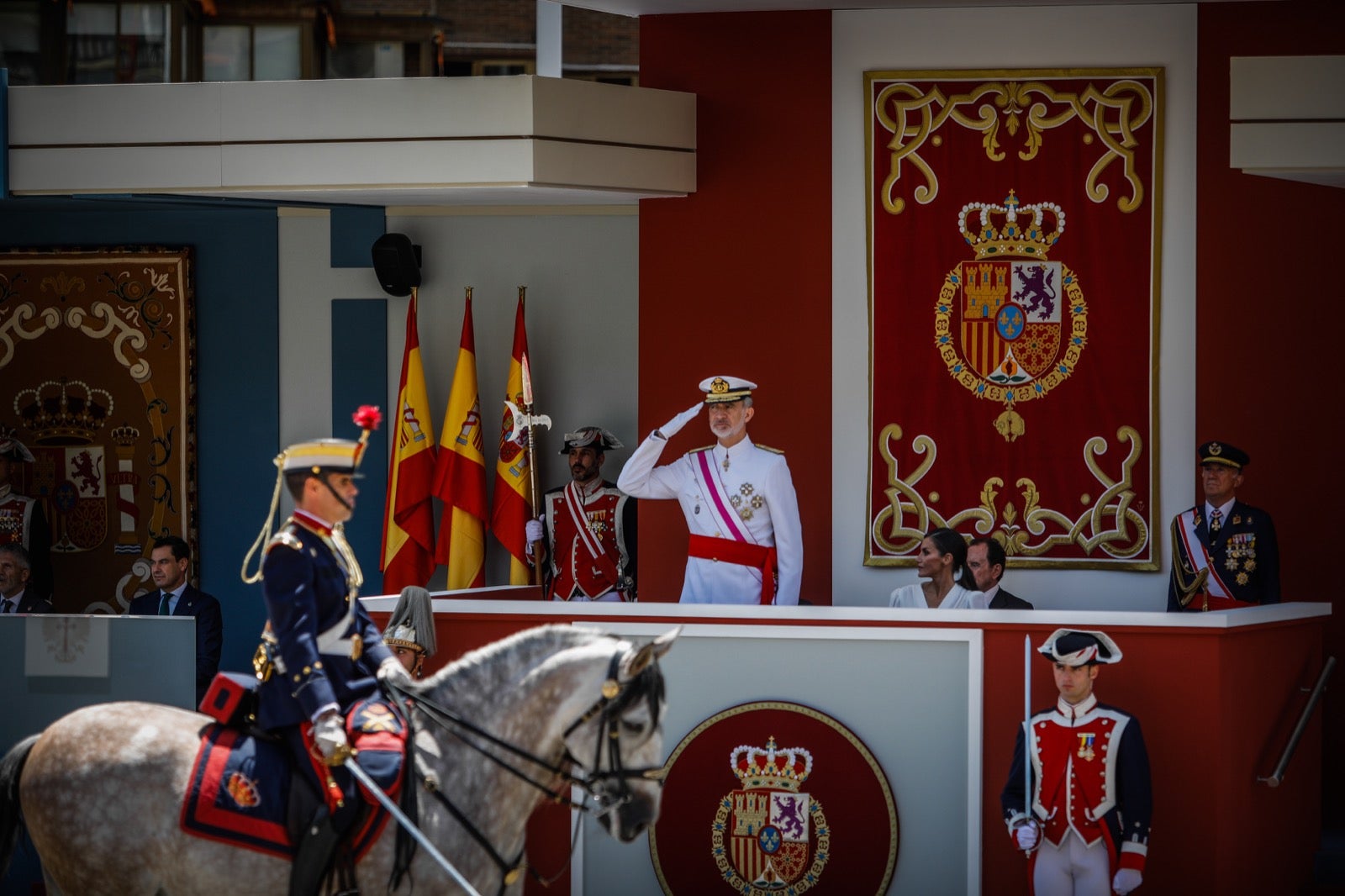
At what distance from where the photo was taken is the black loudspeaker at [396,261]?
10.6 metres

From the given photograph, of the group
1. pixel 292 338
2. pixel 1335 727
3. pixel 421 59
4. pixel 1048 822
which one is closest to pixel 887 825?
pixel 1048 822

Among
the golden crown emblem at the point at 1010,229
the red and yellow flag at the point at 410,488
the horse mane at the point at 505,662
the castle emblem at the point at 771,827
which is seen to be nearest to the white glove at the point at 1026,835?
the castle emblem at the point at 771,827

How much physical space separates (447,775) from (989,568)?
11.8ft

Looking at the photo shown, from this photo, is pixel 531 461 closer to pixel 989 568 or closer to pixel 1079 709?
pixel 989 568

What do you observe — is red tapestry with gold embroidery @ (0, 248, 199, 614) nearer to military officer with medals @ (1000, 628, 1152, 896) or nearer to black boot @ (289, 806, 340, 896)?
black boot @ (289, 806, 340, 896)

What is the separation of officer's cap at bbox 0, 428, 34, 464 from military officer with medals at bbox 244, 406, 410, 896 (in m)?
5.41

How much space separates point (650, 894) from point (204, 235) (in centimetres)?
538

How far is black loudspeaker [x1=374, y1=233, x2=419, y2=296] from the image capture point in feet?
34.6

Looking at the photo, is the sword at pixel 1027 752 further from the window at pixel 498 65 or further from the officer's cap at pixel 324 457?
the window at pixel 498 65

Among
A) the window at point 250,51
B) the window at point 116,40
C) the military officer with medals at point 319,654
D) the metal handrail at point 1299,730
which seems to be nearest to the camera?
the military officer with medals at point 319,654

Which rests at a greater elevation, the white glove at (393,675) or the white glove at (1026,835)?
the white glove at (393,675)

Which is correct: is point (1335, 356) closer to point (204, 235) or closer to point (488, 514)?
point (488, 514)

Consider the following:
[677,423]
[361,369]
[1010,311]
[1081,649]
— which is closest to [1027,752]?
[1081,649]

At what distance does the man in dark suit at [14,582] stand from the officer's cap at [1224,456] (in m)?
6.08
